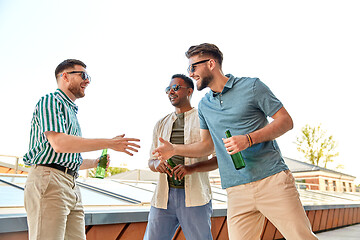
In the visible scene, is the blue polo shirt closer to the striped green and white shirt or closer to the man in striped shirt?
the man in striped shirt

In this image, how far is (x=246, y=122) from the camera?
191 cm

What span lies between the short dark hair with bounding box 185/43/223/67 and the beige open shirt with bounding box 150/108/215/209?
52 cm

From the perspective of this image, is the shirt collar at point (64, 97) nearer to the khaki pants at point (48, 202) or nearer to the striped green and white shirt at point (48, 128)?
the striped green and white shirt at point (48, 128)

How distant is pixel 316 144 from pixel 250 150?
22.1 m

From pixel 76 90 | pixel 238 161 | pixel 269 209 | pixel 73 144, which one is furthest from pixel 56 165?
pixel 269 209

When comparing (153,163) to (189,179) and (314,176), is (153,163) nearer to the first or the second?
(189,179)

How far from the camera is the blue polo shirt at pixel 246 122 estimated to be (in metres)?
1.83

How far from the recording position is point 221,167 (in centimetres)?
202

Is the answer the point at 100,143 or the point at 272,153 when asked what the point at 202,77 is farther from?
the point at 100,143

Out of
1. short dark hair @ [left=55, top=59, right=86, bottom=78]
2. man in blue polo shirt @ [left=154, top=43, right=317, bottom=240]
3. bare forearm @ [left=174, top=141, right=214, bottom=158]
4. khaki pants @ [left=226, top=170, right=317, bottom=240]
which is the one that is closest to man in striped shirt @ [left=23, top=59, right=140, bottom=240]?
short dark hair @ [left=55, top=59, right=86, bottom=78]

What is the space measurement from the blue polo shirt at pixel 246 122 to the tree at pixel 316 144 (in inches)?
849

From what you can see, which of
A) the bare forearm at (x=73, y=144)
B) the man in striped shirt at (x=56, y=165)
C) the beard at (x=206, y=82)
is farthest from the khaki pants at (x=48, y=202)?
the beard at (x=206, y=82)

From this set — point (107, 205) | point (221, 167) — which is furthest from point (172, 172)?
point (107, 205)

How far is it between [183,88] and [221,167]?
2.66ft
